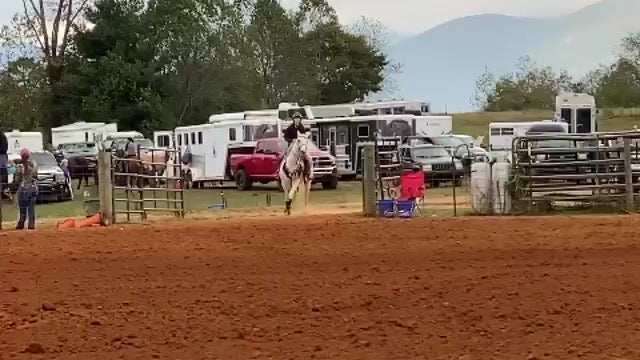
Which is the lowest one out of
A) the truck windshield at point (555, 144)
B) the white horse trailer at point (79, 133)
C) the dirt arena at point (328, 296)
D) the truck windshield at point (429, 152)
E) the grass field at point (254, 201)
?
the grass field at point (254, 201)

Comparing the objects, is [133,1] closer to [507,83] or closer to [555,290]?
[507,83]

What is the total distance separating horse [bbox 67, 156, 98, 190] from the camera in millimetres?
45344

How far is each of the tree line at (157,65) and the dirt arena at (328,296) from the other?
4826cm

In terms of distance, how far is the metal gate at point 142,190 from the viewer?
2350 centimetres

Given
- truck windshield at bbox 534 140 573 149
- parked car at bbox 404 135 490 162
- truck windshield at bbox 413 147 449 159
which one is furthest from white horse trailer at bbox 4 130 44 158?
truck windshield at bbox 534 140 573 149

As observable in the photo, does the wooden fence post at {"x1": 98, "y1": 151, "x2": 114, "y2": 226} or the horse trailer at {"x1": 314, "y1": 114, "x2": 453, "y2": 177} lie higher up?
the horse trailer at {"x1": 314, "y1": 114, "x2": 453, "y2": 177}

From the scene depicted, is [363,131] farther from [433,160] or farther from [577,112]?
[577,112]

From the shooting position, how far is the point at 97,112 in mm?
64188

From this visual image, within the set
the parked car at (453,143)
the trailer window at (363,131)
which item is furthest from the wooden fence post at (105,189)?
the trailer window at (363,131)

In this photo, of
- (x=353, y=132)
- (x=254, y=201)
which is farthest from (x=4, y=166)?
(x=353, y=132)

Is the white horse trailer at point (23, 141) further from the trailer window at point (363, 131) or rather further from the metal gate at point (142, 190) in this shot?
the metal gate at point (142, 190)

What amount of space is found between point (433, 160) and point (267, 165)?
246 inches

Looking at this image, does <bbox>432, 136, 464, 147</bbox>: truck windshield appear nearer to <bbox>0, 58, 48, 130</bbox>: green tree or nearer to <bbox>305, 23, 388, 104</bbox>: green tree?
<bbox>0, 58, 48, 130</bbox>: green tree

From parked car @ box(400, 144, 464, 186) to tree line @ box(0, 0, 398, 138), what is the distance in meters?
28.6
